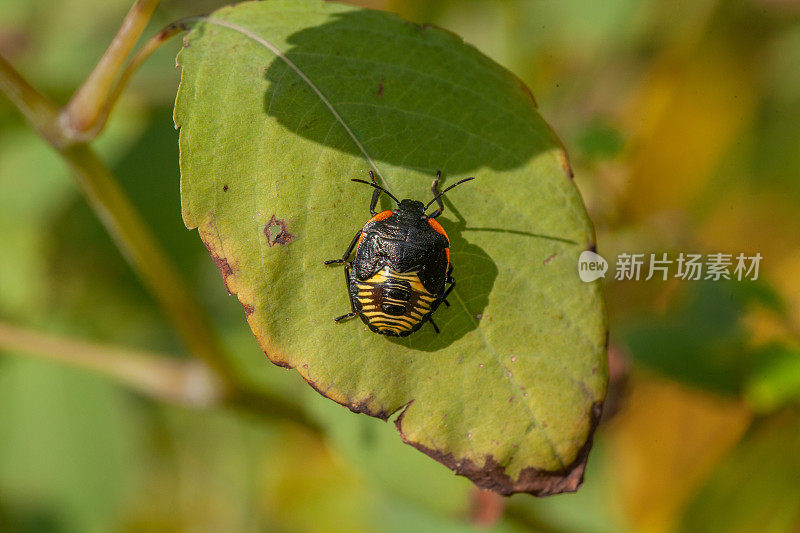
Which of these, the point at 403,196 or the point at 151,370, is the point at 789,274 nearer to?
the point at 403,196

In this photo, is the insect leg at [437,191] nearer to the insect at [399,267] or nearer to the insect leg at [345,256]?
the insect at [399,267]

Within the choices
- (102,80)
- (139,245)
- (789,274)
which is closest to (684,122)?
(789,274)

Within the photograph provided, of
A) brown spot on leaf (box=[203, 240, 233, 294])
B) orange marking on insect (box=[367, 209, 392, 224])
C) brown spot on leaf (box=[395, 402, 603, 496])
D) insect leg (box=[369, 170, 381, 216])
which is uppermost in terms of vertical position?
insect leg (box=[369, 170, 381, 216])

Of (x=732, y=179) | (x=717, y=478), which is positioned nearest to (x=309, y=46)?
(x=717, y=478)

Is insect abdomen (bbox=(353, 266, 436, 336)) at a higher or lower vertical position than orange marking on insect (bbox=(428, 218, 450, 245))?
lower
